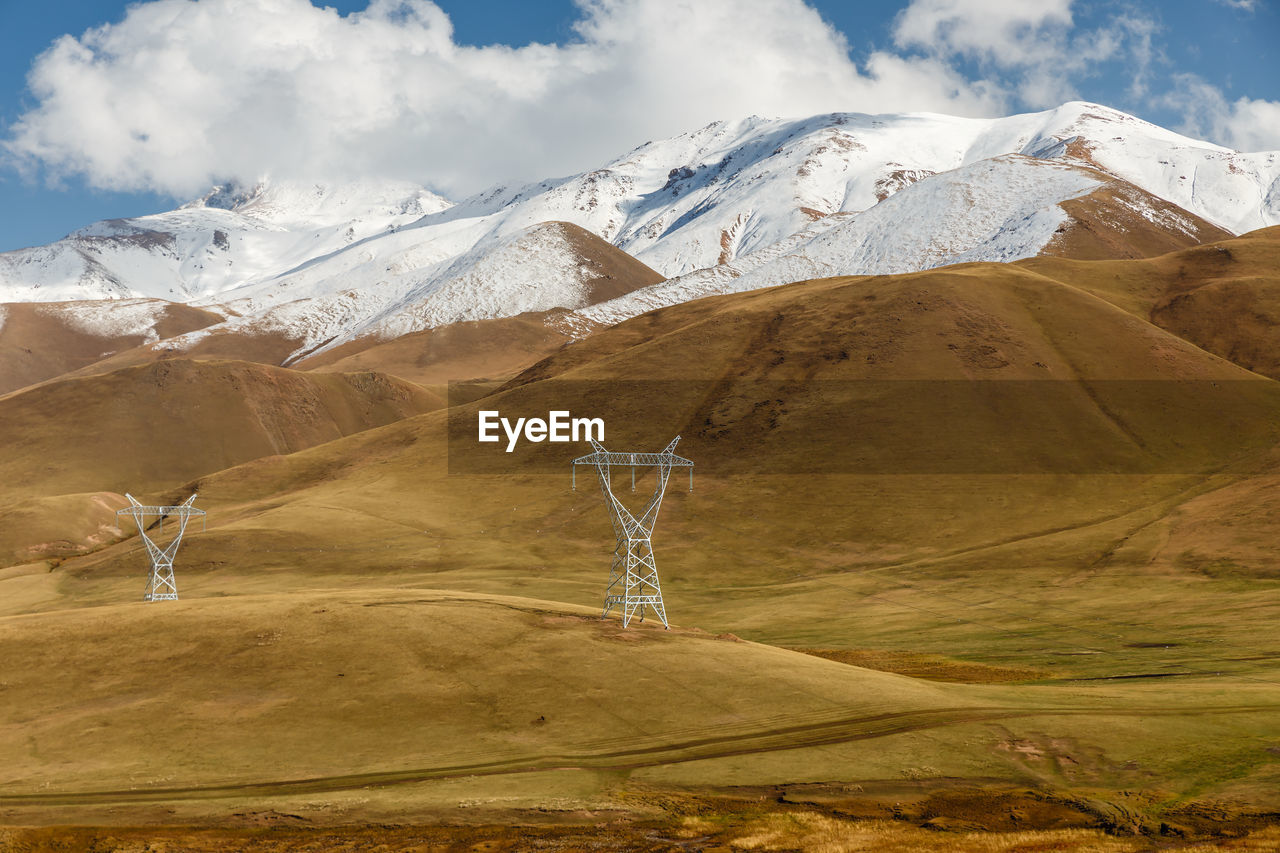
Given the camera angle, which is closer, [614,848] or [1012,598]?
[614,848]

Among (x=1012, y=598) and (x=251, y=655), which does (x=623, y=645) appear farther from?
(x=1012, y=598)

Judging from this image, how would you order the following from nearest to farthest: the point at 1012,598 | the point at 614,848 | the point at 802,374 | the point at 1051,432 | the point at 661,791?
the point at 614,848, the point at 661,791, the point at 1012,598, the point at 1051,432, the point at 802,374

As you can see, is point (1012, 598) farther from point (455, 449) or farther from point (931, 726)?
point (455, 449)

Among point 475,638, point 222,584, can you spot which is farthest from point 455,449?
point 475,638

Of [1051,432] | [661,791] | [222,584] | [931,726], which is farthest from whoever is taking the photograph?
[1051,432]

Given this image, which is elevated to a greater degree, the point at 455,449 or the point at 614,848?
the point at 455,449

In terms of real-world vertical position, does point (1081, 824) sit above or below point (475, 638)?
below

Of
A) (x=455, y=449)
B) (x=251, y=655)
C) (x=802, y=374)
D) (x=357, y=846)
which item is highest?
(x=802, y=374)

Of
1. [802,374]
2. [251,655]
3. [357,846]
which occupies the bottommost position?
[357,846]

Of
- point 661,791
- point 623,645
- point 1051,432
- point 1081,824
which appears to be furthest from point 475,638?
point 1051,432
